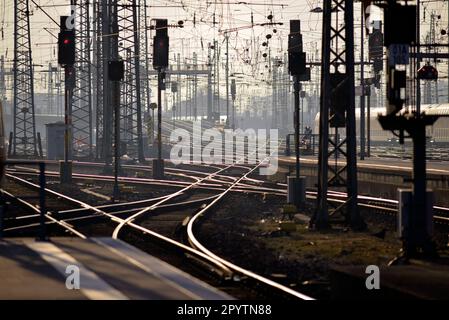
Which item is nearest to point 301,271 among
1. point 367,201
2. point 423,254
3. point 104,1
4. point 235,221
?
point 423,254

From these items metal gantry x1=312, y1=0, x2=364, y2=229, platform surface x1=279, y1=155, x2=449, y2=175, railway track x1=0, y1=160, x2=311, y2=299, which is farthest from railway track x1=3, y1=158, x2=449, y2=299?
platform surface x1=279, y1=155, x2=449, y2=175

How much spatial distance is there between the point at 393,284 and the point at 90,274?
3470 mm

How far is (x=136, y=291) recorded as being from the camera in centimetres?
1050

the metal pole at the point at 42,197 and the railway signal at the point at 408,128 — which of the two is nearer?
the metal pole at the point at 42,197

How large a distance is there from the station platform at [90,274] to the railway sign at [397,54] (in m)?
5.35

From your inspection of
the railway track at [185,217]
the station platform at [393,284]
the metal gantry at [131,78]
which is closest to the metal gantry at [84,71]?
the metal gantry at [131,78]

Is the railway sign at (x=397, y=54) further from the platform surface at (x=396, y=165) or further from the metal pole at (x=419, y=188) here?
the platform surface at (x=396, y=165)

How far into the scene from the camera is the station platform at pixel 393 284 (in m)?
11.4

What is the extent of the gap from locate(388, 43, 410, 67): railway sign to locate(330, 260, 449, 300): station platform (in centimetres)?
406

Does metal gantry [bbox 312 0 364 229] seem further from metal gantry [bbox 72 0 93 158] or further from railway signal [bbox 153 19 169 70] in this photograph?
metal gantry [bbox 72 0 93 158]

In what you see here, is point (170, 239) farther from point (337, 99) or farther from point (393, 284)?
point (393, 284)

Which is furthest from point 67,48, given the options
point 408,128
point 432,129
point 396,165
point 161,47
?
point 432,129

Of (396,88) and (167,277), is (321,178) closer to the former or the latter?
(396,88)
